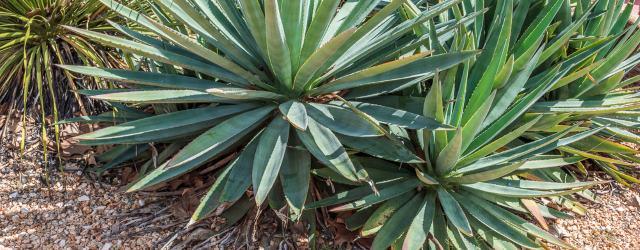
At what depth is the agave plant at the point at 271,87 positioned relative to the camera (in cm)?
207

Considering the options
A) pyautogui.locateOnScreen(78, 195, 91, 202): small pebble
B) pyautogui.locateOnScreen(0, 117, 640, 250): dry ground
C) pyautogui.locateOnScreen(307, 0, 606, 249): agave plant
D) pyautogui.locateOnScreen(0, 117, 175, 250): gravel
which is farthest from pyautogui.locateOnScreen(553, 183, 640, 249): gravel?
pyautogui.locateOnScreen(78, 195, 91, 202): small pebble

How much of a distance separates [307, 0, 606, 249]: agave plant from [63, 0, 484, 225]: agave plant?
13cm

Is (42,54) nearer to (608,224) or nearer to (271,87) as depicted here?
(271,87)

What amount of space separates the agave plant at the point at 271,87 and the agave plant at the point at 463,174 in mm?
130

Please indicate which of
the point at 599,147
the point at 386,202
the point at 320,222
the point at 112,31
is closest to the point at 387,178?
the point at 386,202

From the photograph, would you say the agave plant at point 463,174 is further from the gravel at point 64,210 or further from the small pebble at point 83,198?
the small pebble at point 83,198

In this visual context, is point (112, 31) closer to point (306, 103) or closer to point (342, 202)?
point (306, 103)

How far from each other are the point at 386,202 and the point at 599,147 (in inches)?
49.2

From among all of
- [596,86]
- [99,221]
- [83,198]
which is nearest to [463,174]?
[596,86]

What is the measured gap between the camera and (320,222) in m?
2.53

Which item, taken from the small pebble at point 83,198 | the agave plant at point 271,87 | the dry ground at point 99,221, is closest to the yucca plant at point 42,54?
the dry ground at point 99,221

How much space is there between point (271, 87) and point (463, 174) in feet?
2.79

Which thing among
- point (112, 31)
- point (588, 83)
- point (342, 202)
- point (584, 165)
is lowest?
point (584, 165)

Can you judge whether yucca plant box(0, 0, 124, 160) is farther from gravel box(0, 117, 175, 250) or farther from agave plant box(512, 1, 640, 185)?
agave plant box(512, 1, 640, 185)
